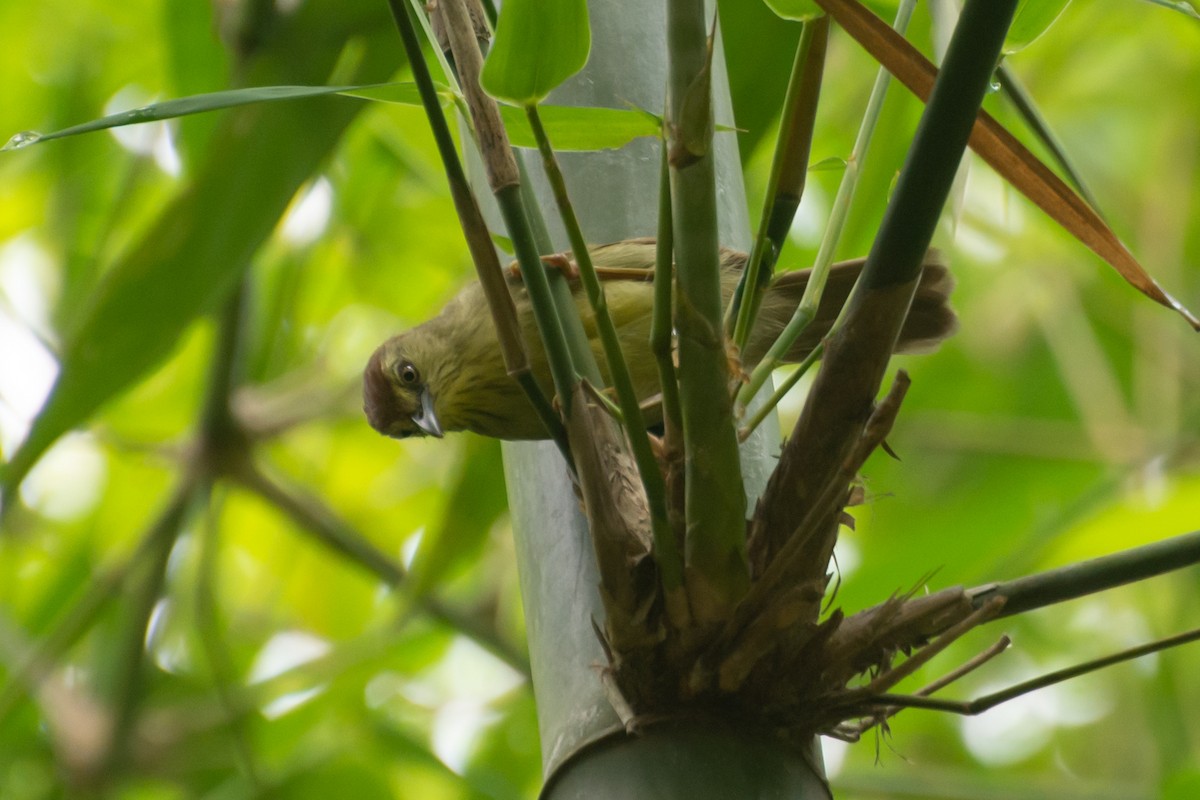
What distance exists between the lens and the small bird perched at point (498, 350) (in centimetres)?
248

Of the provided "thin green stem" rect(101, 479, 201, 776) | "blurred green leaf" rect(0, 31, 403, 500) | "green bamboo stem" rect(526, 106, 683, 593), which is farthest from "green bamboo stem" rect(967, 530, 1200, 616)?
"thin green stem" rect(101, 479, 201, 776)

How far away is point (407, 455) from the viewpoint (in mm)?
4180

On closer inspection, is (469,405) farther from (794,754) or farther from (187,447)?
(794,754)

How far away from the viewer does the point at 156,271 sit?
80.7 inches

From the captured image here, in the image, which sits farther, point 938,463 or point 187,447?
point 938,463

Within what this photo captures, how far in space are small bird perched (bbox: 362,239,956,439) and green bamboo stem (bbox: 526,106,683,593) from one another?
2.58 ft

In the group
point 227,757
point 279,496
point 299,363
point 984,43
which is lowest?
point 227,757

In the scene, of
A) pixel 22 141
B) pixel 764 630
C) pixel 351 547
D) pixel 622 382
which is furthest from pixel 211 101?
pixel 351 547

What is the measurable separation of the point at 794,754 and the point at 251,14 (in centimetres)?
149

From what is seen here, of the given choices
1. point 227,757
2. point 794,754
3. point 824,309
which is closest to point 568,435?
point 794,754

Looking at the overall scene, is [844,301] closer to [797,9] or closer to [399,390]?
[399,390]

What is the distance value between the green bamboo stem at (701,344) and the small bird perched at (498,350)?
0.79 metres

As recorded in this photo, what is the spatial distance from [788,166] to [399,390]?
2159mm

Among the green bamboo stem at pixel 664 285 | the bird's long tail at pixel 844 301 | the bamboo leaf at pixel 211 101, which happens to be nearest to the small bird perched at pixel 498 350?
the bird's long tail at pixel 844 301
